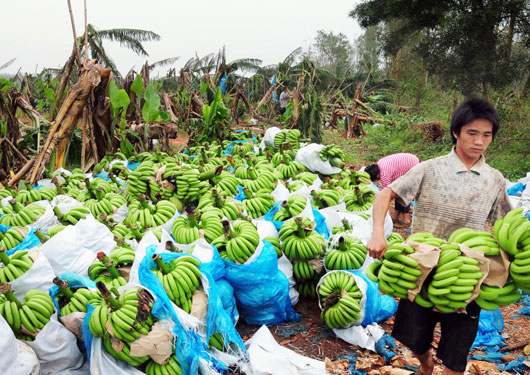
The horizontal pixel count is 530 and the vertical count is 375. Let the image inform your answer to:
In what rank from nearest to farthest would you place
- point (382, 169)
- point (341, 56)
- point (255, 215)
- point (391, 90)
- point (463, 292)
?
point (463, 292) < point (255, 215) < point (382, 169) < point (391, 90) < point (341, 56)

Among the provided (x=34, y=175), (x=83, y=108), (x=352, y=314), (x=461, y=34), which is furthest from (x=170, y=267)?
(x=461, y=34)

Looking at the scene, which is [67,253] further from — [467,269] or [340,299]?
[467,269]

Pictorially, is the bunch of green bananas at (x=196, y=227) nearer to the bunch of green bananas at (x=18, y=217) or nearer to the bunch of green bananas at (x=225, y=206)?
the bunch of green bananas at (x=225, y=206)

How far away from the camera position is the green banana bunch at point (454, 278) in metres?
1.61

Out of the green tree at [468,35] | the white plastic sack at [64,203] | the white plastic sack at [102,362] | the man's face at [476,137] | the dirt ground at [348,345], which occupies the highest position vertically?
the green tree at [468,35]

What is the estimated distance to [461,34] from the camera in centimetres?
1199

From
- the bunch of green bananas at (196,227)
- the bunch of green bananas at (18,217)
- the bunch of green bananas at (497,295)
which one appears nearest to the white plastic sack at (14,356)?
the bunch of green bananas at (196,227)

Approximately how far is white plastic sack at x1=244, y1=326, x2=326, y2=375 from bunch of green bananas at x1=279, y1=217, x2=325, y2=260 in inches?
33.7

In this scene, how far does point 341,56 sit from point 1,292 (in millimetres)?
41492

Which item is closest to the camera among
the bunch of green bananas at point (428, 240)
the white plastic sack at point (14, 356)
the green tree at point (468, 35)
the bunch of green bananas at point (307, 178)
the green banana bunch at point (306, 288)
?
the bunch of green bananas at point (428, 240)

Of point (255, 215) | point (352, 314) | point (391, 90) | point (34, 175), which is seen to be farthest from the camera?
point (391, 90)

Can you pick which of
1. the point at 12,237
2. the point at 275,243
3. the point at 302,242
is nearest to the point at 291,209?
the point at 275,243

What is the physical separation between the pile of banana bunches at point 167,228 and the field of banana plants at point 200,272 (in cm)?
1

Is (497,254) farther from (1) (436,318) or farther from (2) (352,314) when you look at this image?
(2) (352,314)
